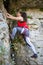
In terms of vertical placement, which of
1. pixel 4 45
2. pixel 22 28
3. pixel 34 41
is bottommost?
pixel 34 41

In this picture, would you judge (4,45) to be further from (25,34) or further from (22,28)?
(25,34)

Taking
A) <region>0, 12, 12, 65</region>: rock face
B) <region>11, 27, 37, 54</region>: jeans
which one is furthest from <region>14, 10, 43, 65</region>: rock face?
<region>0, 12, 12, 65</region>: rock face

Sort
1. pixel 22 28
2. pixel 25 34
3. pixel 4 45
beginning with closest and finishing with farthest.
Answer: pixel 4 45, pixel 22 28, pixel 25 34

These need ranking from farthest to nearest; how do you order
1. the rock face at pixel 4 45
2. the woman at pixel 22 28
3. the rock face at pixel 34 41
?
1. the rock face at pixel 34 41
2. the woman at pixel 22 28
3. the rock face at pixel 4 45

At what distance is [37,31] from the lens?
744cm

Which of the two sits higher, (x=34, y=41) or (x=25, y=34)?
(x=25, y=34)

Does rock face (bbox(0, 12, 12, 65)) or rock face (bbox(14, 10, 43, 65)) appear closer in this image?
rock face (bbox(0, 12, 12, 65))

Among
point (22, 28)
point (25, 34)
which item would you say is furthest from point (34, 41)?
point (22, 28)

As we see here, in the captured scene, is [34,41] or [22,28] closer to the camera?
[22,28]

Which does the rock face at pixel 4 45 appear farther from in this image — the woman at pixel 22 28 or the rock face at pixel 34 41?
the rock face at pixel 34 41

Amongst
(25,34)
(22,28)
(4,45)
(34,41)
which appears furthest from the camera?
(34,41)

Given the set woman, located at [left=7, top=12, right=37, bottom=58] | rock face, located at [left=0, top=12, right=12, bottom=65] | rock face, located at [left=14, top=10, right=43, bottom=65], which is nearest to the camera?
rock face, located at [left=0, top=12, right=12, bottom=65]

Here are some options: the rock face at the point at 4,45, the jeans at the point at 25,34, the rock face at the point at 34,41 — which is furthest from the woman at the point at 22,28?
the rock face at the point at 4,45

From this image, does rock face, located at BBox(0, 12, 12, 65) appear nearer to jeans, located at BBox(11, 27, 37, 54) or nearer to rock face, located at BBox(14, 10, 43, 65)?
jeans, located at BBox(11, 27, 37, 54)
